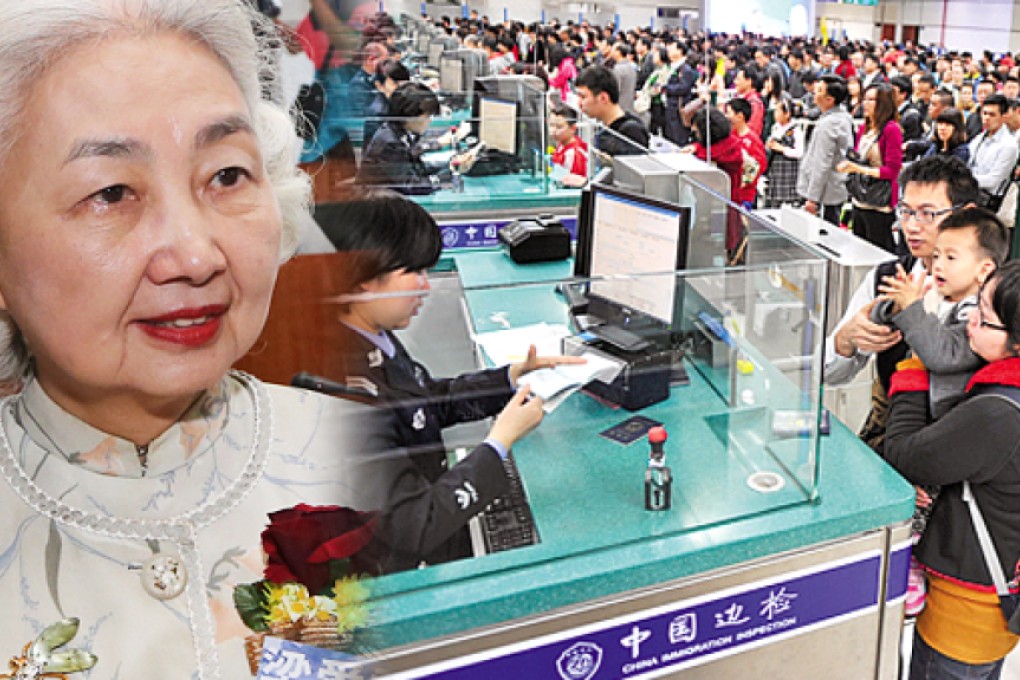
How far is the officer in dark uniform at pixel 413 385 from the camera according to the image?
101 centimetres

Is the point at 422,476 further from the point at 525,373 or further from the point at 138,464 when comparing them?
the point at 138,464

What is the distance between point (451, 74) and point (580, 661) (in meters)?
5.32

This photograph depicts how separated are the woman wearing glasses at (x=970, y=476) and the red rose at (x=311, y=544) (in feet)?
3.84

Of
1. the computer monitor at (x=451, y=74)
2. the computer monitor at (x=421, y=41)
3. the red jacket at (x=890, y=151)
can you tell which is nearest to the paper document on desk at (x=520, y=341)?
the computer monitor at (x=421, y=41)

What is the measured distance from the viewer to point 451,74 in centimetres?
621

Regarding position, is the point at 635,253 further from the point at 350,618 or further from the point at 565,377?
the point at 350,618

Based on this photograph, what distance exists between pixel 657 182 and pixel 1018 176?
3.34 metres

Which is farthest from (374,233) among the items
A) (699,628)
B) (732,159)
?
(732,159)

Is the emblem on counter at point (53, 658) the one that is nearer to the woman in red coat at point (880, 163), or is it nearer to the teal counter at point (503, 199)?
the teal counter at point (503, 199)

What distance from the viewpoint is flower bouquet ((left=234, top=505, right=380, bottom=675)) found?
30.0 inches

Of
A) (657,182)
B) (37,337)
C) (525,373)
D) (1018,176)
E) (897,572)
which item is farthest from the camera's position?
(1018,176)

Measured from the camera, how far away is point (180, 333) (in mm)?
654

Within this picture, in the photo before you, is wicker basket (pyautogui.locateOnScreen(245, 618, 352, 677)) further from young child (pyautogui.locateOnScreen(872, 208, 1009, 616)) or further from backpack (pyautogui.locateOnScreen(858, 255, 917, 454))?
backpack (pyautogui.locateOnScreen(858, 255, 917, 454))

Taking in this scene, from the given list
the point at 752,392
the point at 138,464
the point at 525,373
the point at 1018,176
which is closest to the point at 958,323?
the point at 752,392
